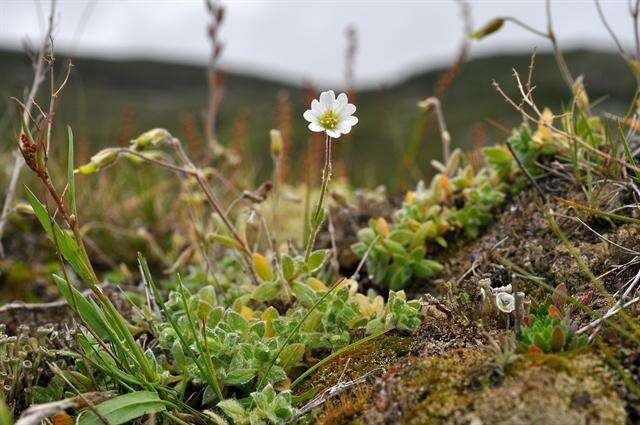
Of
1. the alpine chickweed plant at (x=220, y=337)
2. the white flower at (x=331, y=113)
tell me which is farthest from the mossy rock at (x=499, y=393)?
the white flower at (x=331, y=113)

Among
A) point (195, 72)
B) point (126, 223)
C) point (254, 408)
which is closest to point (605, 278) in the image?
point (254, 408)

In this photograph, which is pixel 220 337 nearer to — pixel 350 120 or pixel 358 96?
pixel 350 120

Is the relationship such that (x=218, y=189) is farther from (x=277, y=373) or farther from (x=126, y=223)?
(x=277, y=373)

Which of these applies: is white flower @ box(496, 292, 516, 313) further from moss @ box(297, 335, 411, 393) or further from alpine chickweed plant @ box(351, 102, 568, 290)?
alpine chickweed plant @ box(351, 102, 568, 290)

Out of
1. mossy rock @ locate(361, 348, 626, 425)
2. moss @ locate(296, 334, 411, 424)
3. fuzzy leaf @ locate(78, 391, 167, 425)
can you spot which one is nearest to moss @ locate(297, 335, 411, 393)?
moss @ locate(296, 334, 411, 424)

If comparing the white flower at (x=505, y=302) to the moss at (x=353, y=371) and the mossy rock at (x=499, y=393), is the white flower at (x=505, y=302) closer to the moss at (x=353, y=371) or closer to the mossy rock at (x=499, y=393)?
the mossy rock at (x=499, y=393)

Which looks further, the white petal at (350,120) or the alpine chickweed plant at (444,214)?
the alpine chickweed plant at (444,214)
